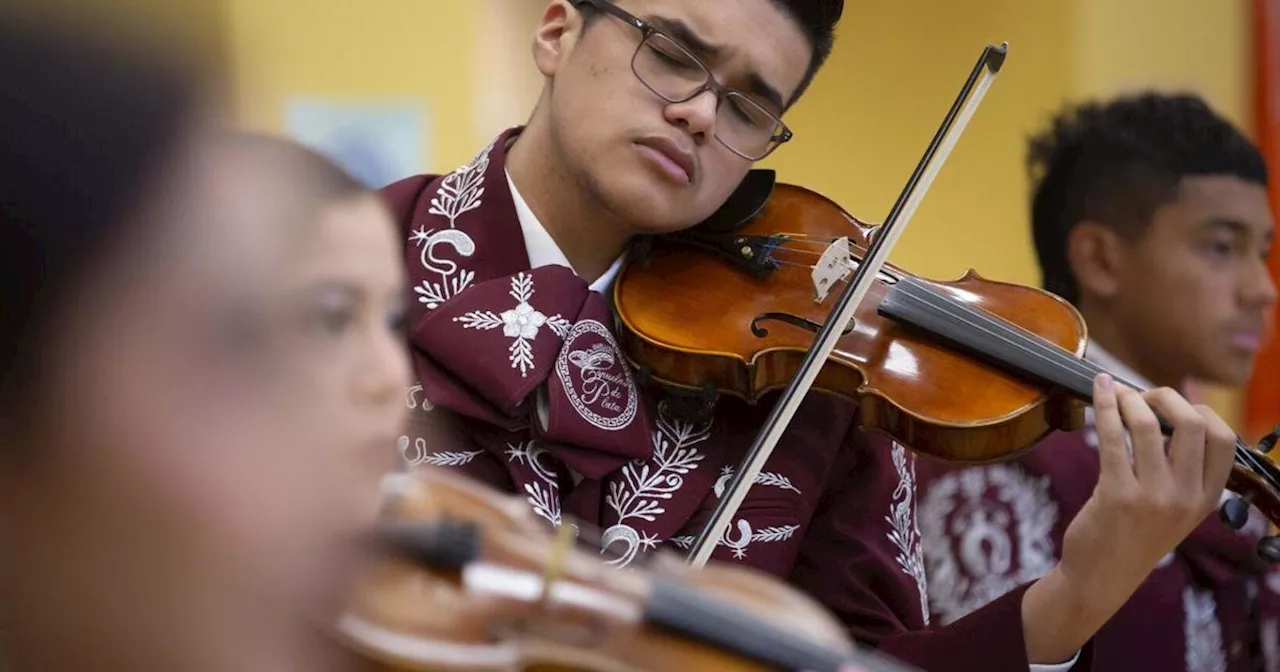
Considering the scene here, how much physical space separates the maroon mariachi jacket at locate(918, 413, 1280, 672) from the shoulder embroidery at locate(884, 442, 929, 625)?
1.00 ft

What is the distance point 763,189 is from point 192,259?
799 millimetres

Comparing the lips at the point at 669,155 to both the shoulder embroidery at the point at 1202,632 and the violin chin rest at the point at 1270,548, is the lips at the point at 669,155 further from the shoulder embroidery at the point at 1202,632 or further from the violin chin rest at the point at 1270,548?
the shoulder embroidery at the point at 1202,632

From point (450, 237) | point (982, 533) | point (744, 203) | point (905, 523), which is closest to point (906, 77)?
point (982, 533)

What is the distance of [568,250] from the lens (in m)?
1.01

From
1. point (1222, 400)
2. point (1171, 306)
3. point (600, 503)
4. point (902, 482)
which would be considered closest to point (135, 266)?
point (600, 503)

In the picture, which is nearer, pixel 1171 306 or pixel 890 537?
pixel 890 537

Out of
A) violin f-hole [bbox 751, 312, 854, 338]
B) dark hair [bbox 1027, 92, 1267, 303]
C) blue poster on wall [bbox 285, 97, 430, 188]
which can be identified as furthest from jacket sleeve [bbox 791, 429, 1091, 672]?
blue poster on wall [bbox 285, 97, 430, 188]

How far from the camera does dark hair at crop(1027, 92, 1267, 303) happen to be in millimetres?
1605

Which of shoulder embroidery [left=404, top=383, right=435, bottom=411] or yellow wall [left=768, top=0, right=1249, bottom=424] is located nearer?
shoulder embroidery [left=404, top=383, right=435, bottom=411]

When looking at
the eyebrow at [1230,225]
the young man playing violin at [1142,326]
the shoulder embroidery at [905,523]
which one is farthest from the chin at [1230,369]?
the shoulder embroidery at [905,523]

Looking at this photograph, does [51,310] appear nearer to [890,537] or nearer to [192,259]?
[192,259]

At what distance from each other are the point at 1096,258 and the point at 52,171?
4.80 ft

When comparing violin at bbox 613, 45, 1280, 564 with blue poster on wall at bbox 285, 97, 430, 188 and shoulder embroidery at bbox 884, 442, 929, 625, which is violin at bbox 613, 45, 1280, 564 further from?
blue poster on wall at bbox 285, 97, 430, 188

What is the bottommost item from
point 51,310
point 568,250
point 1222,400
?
point 1222,400
